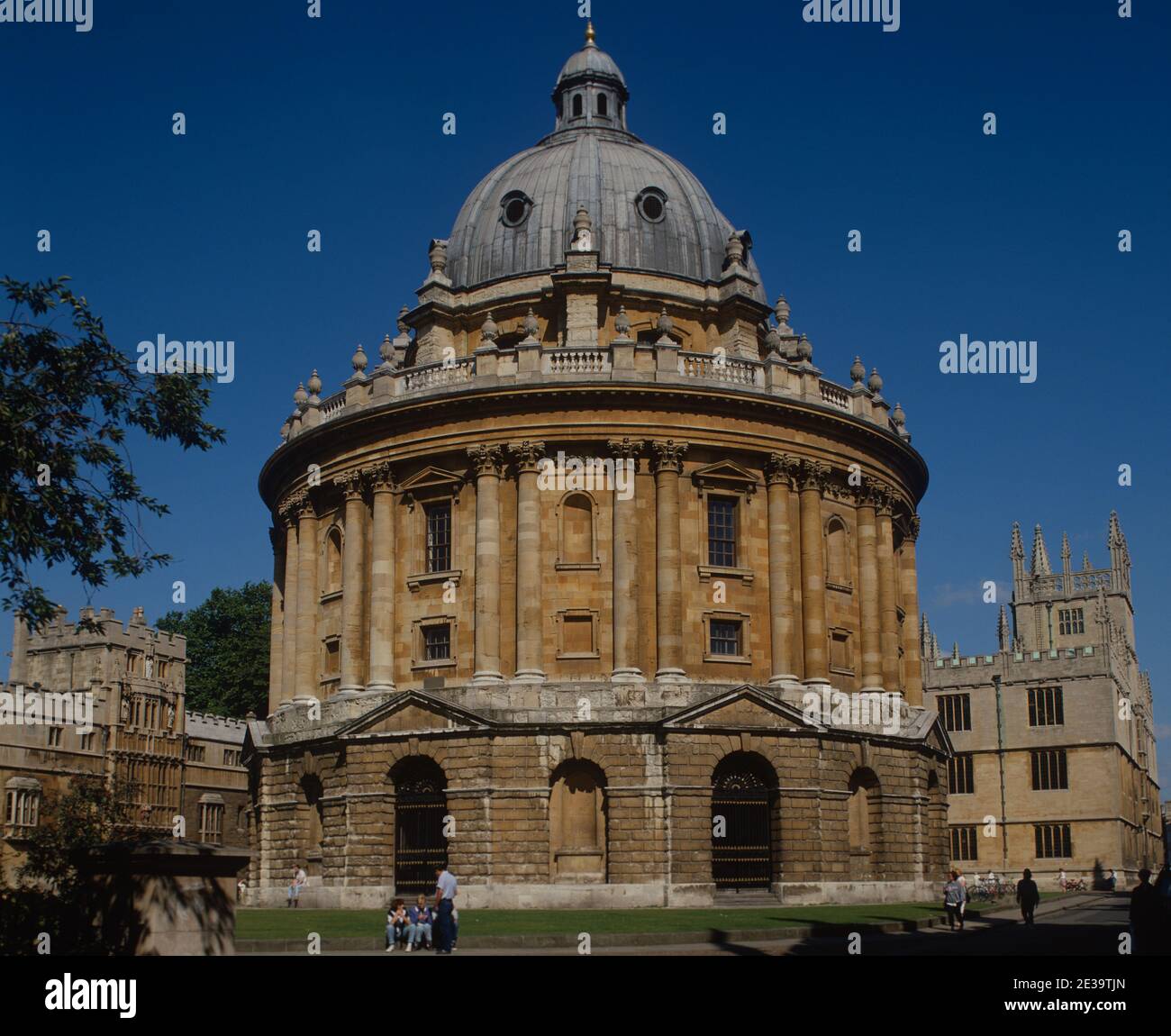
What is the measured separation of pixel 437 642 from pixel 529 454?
7.41 m

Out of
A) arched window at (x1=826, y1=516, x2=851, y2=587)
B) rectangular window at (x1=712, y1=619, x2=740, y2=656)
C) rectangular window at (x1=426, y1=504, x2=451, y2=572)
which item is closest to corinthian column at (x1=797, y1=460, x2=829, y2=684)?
arched window at (x1=826, y1=516, x2=851, y2=587)

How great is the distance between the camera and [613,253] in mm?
58562

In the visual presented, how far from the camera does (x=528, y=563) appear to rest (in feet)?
159

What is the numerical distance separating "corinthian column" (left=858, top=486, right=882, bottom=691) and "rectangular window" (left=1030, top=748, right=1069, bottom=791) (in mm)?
38364

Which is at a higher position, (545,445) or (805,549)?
(545,445)

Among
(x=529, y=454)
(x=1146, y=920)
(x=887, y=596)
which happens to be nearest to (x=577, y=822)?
(x=529, y=454)

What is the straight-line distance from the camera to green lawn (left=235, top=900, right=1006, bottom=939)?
33062 millimetres

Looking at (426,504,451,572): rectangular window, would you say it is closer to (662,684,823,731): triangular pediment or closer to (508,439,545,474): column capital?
(508,439,545,474): column capital

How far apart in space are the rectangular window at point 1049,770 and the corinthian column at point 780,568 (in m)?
44.5

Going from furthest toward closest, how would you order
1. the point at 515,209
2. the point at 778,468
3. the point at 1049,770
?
1. the point at 1049,770
2. the point at 515,209
3. the point at 778,468

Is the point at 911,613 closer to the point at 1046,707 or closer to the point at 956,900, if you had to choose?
the point at 956,900

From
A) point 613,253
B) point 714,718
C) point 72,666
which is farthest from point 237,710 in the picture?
point 714,718
